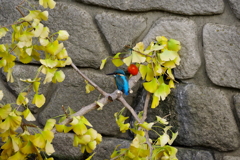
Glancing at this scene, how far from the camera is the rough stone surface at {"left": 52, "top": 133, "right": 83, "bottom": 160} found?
1.43m

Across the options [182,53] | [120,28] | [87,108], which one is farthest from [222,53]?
[87,108]

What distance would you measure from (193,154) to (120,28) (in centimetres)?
57

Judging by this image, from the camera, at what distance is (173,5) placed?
4.22ft

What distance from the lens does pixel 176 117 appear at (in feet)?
4.36

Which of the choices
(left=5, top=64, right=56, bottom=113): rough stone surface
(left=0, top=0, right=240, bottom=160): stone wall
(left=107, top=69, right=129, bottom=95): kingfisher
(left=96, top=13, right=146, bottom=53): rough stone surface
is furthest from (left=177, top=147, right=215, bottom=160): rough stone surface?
(left=5, top=64, right=56, bottom=113): rough stone surface

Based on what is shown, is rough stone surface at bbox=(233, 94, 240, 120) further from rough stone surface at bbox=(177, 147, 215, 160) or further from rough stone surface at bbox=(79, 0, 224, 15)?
rough stone surface at bbox=(79, 0, 224, 15)

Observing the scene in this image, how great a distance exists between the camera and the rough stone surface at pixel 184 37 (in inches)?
50.9

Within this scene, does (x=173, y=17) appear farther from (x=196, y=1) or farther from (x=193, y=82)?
(x=193, y=82)

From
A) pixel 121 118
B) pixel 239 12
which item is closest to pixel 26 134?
pixel 121 118

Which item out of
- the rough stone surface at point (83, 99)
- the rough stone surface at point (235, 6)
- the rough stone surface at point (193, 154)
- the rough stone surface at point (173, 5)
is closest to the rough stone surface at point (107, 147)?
the rough stone surface at point (83, 99)

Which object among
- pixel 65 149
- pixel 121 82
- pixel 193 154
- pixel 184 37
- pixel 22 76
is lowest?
pixel 65 149

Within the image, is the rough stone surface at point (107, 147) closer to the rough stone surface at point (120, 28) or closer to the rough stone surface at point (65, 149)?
the rough stone surface at point (65, 149)

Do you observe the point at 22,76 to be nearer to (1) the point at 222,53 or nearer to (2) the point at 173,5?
(2) the point at 173,5

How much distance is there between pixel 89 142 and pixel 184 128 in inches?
17.6
